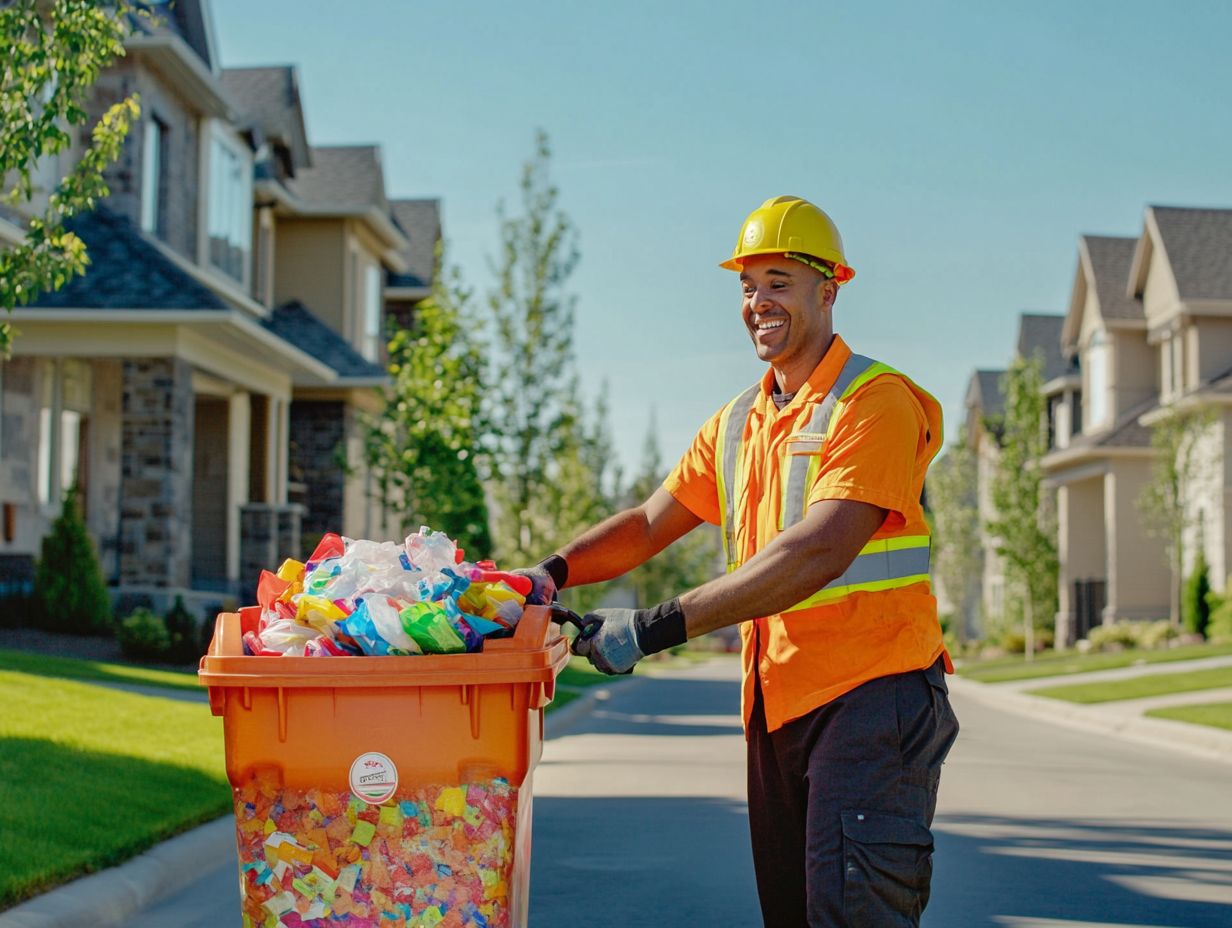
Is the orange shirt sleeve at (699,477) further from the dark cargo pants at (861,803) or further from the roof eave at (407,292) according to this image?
the roof eave at (407,292)

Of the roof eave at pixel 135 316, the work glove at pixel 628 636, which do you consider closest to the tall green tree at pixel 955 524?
the roof eave at pixel 135 316

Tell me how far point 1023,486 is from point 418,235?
47.2ft

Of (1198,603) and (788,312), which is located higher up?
(788,312)

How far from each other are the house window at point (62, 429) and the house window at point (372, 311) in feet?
31.0

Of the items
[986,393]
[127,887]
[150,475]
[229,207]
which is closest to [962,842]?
[127,887]

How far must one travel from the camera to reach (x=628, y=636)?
12.7 ft

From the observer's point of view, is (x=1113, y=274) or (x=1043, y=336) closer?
(x=1113, y=274)

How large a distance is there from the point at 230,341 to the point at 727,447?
706 inches

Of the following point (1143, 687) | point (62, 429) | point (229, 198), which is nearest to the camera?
point (62, 429)

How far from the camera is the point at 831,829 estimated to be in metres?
3.99

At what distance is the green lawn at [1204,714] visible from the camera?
55.6ft

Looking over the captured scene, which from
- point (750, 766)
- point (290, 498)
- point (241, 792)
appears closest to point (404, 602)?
point (241, 792)

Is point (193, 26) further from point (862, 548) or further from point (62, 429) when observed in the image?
point (862, 548)

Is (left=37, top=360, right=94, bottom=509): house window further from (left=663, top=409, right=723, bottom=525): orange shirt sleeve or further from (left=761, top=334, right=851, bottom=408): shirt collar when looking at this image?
(left=761, top=334, right=851, bottom=408): shirt collar
